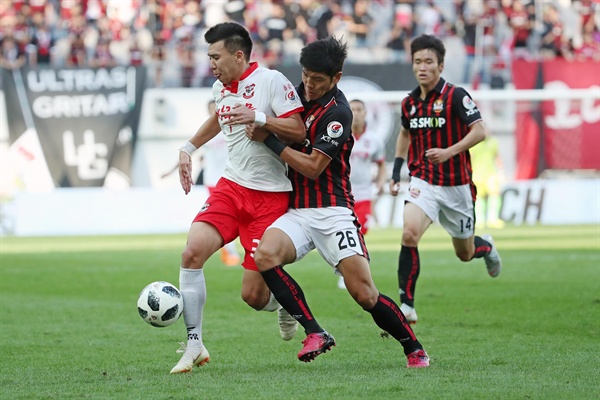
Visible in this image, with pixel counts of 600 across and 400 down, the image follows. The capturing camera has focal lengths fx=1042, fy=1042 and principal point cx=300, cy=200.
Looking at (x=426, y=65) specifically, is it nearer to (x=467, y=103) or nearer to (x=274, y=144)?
(x=467, y=103)

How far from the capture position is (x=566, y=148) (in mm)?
27203

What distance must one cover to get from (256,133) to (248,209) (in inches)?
24.3

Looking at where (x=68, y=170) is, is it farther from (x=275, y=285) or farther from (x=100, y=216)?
(x=275, y=285)

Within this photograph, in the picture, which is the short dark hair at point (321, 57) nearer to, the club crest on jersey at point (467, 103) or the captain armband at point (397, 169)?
the club crest on jersey at point (467, 103)

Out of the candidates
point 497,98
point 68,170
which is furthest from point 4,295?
point 497,98

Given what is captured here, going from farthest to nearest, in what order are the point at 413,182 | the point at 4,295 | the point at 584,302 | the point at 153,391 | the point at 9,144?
the point at 9,144 → the point at 4,295 → the point at 584,302 → the point at 413,182 → the point at 153,391

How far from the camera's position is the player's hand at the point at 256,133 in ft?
21.8

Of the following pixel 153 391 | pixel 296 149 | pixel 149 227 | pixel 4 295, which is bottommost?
pixel 149 227

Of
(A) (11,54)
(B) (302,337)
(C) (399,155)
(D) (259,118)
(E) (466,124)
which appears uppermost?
(D) (259,118)

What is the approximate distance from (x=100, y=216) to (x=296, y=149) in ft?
59.9

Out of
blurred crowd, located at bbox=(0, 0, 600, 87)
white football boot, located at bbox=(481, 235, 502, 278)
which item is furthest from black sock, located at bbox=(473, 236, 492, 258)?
blurred crowd, located at bbox=(0, 0, 600, 87)

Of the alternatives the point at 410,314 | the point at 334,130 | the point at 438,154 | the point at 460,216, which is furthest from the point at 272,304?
the point at 460,216

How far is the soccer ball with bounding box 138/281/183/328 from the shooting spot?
22.0ft

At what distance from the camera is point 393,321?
6723mm
